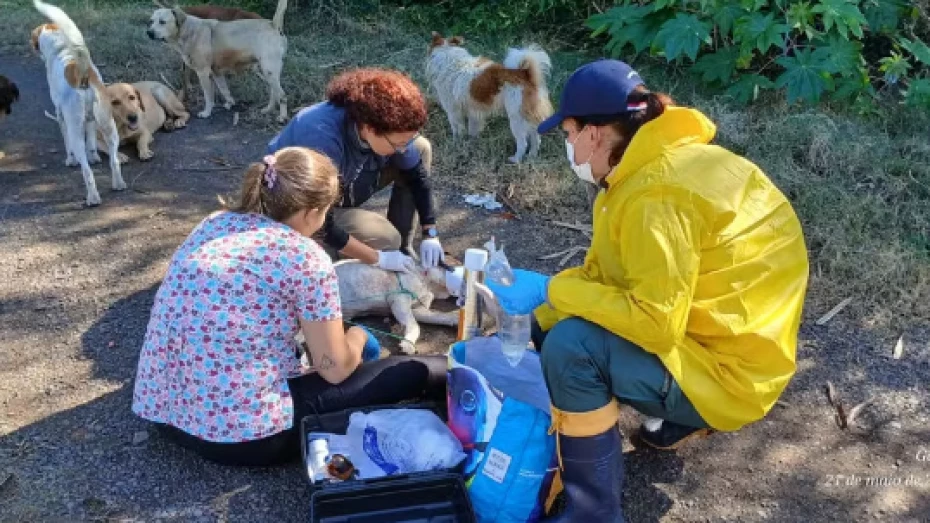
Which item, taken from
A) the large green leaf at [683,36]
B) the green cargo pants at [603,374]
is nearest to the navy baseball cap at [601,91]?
the green cargo pants at [603,374]

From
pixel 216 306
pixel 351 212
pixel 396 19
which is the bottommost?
pixel 396 19

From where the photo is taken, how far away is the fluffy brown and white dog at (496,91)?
5781 mm

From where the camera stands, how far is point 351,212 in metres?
4.08

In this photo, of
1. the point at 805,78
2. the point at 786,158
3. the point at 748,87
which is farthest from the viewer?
the point at 748,87

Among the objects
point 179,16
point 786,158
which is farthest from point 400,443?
point 179,16

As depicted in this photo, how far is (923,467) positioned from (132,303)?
3559 mm

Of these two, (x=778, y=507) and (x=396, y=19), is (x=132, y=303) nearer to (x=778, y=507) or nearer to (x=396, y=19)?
(x=778, y=507)

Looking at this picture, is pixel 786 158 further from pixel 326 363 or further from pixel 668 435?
pixel 326 363

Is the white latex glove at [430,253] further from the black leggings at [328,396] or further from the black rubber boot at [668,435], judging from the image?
the black rubber boot at [668,435]

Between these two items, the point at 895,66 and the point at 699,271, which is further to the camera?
the point at 895,66

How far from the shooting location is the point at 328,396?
3020 millimetres

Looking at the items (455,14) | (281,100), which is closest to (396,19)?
(455,14)

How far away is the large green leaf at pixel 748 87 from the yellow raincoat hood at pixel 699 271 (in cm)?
385

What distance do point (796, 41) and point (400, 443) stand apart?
5.03m
